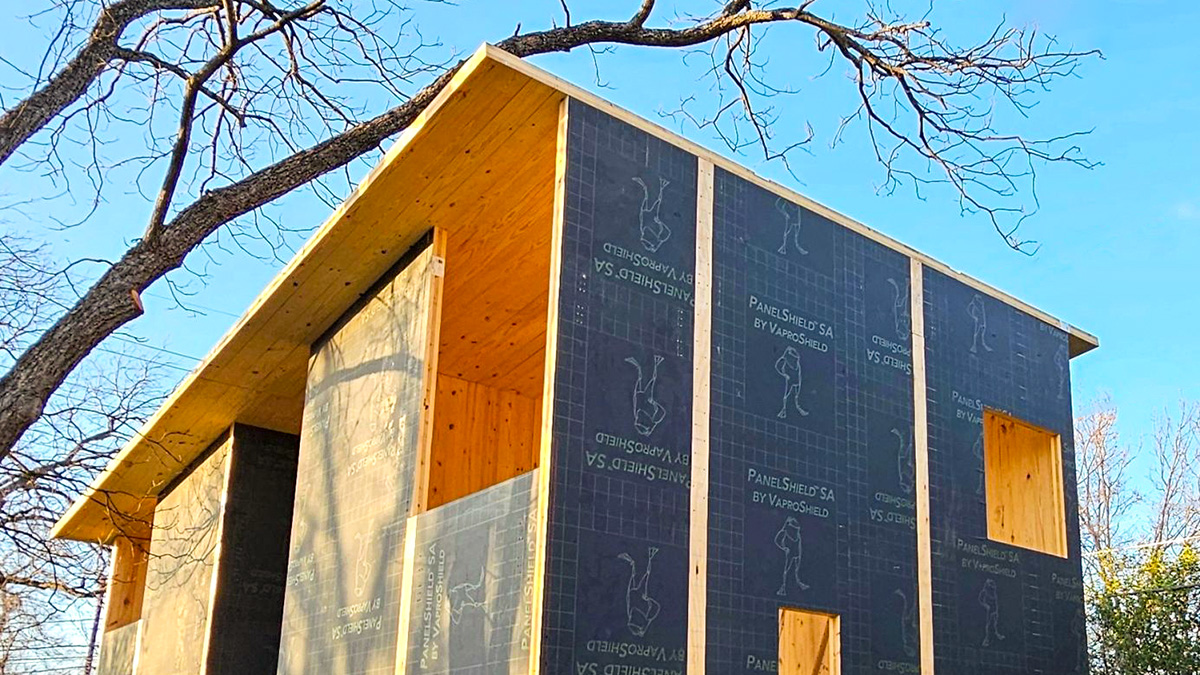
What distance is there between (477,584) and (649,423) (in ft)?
4.34

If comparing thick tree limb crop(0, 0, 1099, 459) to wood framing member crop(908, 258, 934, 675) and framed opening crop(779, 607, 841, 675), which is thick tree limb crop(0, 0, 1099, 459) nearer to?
wood framing member crop(908, 258, 934, 675)

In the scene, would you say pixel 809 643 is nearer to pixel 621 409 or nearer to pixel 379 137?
pixel 621 409

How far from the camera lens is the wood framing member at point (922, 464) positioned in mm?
8195

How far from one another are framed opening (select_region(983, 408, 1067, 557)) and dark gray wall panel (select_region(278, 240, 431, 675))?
14.8ft

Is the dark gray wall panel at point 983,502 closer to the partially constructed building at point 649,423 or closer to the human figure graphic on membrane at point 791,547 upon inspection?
the partially constructed building at point 649,423

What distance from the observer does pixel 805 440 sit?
7805 mm

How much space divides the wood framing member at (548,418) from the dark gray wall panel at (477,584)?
0.36 ft

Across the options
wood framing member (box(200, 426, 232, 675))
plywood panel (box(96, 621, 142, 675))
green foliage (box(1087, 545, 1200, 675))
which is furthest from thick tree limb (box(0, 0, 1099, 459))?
plywood panel (box(96, 621, 142, 675))

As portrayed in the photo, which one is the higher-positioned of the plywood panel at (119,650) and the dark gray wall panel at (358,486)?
the dark gray wall panel at (358,486)

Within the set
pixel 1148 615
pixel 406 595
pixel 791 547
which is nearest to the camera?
pixel 791 547

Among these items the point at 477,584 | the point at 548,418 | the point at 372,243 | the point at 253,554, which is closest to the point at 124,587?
the point at 253,554

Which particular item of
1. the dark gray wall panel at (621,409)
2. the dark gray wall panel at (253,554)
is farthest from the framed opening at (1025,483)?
the dark gray wall panel at (253,554)

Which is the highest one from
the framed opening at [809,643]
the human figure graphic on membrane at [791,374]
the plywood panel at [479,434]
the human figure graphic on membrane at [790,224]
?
the human figure graphic on membrane at [790,224]

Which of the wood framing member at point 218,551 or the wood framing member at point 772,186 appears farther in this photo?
the wood framing member at point 218,551
